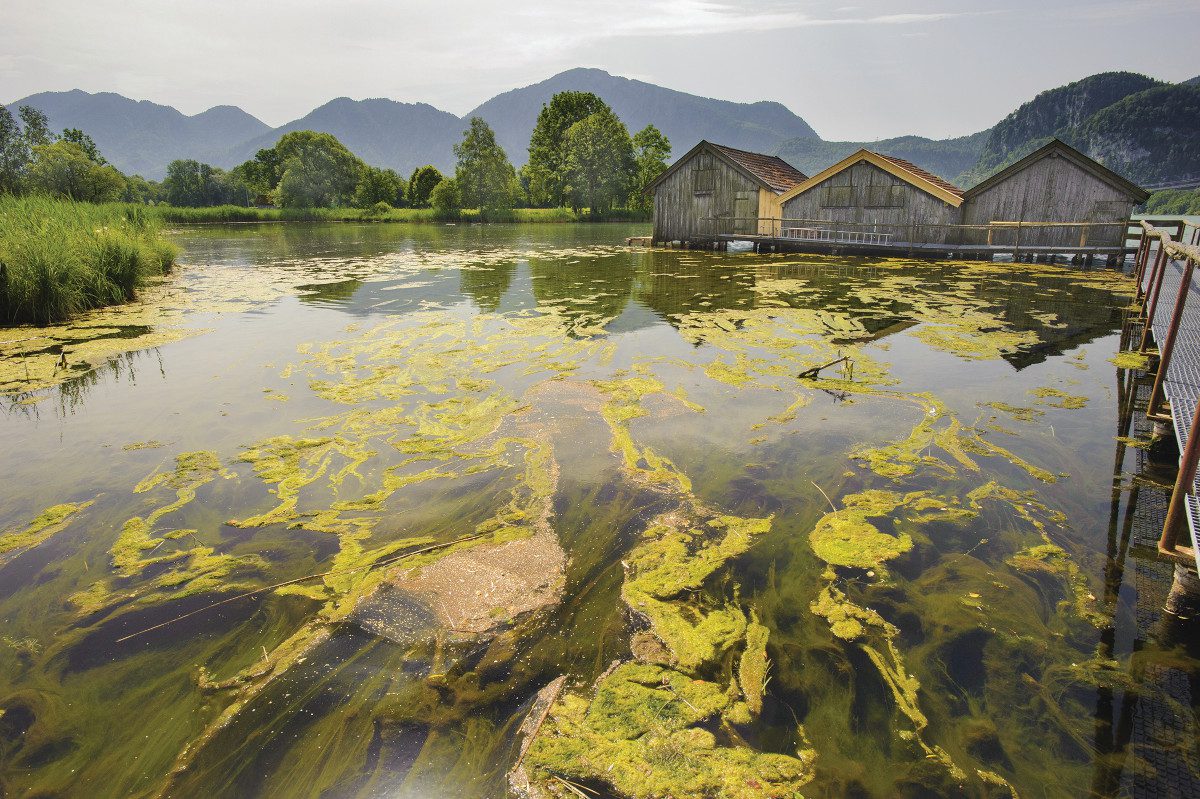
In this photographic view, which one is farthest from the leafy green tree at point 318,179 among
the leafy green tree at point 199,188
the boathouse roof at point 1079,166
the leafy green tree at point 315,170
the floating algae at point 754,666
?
the floating algae at point 754,666

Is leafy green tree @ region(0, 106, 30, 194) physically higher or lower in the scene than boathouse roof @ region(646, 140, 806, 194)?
higher

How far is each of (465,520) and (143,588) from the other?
215cm

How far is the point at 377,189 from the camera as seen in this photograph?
7200 centimetres

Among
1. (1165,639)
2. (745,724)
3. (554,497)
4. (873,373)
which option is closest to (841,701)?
(745,724)

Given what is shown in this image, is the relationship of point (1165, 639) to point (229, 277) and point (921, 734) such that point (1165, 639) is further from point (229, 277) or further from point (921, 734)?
point (229, 277)

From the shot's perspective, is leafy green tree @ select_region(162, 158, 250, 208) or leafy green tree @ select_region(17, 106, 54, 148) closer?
leafy green tree @ select_region(17, 106, 54, 148)

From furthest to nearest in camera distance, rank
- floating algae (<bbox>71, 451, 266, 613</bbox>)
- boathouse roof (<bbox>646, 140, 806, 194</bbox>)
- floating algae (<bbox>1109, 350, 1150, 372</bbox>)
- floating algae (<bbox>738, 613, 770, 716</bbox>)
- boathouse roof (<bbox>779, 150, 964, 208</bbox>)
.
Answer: boathouse roof (<bbox>646, 140, 806, 194</bbox>), boathouse roof (<bbox>779, 150, 964, 208</bbox>), floating algae (<bbox>1109, 350, 1150, 372</bbox>), floating algae (<bbox>71, 451, 266, 613</bbox>), floating algae (<bbox>738, 613, 770, 716</bbox>)

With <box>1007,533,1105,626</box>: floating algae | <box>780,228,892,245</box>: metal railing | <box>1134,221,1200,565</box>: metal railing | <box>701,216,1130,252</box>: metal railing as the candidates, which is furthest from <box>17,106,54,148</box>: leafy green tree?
<box>1134,221,1200,565</box>: metal railing

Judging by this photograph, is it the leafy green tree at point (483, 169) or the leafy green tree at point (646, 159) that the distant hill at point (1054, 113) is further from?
the leafy green tree at point (483, 169)

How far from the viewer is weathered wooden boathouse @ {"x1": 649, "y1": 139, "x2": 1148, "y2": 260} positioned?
19.7 meters

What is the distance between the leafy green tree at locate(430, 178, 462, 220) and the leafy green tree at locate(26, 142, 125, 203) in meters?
27.3

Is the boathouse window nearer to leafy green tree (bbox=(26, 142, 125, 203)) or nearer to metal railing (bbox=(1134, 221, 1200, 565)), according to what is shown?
metal railing (bbox=(1134, 221, 1200, 565))

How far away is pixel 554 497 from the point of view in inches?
192

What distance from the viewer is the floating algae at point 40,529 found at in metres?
4.20
